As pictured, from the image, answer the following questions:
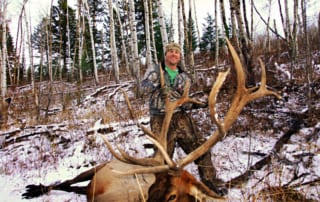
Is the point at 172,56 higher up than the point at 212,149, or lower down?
higher up

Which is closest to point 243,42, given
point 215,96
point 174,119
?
point 174,119

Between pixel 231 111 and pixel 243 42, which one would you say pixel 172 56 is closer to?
pixel 231 111

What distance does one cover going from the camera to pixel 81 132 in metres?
6.59

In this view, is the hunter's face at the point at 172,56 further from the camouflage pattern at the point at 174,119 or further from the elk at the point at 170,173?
the elk at the point at 170,173

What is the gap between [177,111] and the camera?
4.41 m

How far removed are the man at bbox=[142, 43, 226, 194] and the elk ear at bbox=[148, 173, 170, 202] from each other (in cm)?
143

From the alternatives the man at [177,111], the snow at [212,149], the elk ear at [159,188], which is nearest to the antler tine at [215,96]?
the elk ear at [159,188]

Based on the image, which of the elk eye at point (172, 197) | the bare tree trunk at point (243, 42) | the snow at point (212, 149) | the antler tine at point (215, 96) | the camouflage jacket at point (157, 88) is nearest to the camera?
the antler tine at point (215, 96)

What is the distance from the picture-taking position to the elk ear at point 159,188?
2.71 meters

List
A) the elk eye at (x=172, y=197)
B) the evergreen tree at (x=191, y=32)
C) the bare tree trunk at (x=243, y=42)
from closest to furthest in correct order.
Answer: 1. the elk eye at (x=172, y=197)
2. the bare tree trunk at (x=243, y=42)
3. the evergreen tree at (x=191, y=32)

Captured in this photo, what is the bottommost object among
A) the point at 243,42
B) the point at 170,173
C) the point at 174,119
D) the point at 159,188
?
the point at 159,188

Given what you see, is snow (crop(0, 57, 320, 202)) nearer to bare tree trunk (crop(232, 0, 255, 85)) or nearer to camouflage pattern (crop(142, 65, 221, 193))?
camouflage pattern (crop(142, 65, 221, 193))

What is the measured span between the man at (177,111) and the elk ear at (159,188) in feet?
4.69

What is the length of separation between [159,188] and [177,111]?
1779mm
